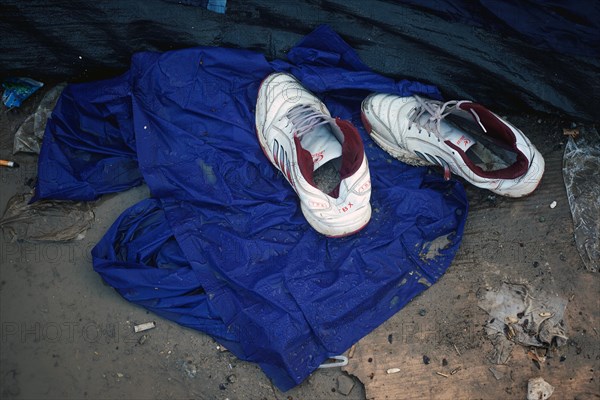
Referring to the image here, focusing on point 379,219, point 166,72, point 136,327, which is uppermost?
point 166,72

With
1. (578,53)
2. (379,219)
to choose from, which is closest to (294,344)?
(379,219)

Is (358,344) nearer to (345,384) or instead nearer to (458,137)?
(345,384)

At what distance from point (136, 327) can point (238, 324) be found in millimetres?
377

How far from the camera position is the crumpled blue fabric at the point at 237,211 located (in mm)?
1907

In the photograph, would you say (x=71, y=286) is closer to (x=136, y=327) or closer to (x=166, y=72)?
(x=136, y=327)

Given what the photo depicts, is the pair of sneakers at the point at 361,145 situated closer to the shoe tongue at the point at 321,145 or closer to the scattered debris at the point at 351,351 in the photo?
the shoe tongue at the point at 321,145

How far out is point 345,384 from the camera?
191cm

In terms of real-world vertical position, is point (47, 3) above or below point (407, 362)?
above

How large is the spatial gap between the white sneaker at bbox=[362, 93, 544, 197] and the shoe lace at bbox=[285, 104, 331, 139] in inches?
8.0

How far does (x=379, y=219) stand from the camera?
2.03 m

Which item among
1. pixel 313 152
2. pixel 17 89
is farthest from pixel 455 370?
pixel 17 89

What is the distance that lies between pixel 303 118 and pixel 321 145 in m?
0.12

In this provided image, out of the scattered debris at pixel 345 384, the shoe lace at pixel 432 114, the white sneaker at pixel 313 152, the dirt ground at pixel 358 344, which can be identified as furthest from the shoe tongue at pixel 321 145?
the scattered debris at pixel 345 384

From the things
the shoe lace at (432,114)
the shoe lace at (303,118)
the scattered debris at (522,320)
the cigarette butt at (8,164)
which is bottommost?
the cigarette butt at (8,164)
